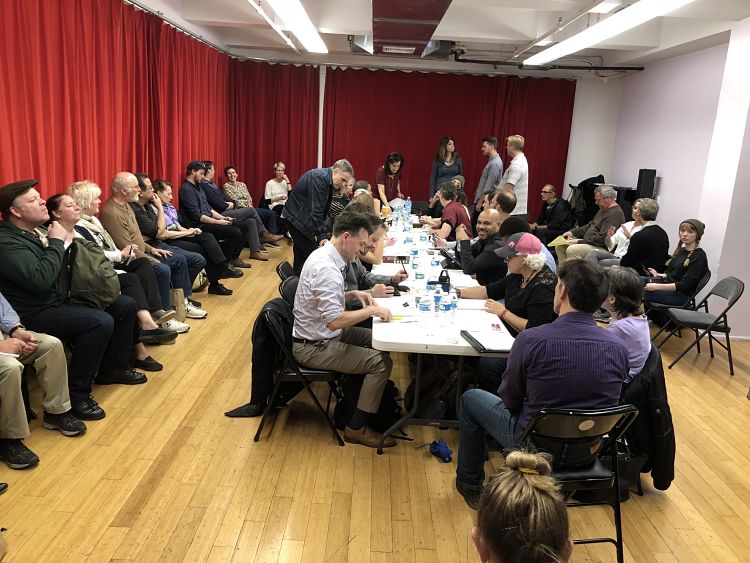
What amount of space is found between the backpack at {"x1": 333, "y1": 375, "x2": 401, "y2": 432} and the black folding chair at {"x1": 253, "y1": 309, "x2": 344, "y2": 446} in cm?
9

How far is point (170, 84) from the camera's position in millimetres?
6582

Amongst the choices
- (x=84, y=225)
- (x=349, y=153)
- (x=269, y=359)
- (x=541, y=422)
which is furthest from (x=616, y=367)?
(x=349, y=153)

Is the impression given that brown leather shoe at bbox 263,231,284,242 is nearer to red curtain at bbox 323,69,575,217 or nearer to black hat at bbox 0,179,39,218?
red curtain at bbox 323,69,575,217

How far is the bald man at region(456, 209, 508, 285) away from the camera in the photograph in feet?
14.0

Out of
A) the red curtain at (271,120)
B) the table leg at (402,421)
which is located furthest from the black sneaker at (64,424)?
the red curtain at (271,120)

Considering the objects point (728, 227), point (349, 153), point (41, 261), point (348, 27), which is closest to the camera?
point (41, 261)

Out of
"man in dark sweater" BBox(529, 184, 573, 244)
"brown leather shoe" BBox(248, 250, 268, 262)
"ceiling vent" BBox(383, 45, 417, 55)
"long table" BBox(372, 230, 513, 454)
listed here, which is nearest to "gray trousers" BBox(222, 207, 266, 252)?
"brown leather shoe" BBox(248, 250, 268, 262)

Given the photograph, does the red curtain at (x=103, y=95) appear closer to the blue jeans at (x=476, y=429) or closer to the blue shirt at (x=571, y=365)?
the blue jeans at (x=476, y=429)

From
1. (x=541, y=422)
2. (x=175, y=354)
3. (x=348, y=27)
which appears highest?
(x=348, y=27)

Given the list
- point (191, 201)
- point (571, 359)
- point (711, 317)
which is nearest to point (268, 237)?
point (191, 201)

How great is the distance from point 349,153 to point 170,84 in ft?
13.4

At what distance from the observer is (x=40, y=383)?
127 inches

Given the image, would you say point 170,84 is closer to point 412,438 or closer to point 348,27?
point 348,27

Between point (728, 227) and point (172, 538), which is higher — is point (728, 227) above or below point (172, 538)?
above
